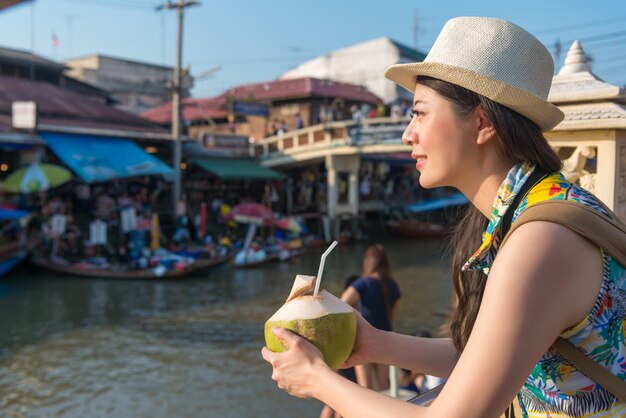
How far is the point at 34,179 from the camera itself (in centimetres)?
1333

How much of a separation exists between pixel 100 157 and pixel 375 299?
13.0 m

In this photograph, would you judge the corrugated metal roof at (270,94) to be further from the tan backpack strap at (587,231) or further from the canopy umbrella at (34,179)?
the tan backpack strap at (587,231)

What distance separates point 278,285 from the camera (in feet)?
44.2

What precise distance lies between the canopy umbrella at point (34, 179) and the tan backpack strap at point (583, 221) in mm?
13743

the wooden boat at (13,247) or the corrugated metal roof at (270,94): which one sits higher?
the corrugated metal roof at (270,94)

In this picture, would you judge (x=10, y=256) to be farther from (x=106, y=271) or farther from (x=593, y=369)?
(x=593, y=369)

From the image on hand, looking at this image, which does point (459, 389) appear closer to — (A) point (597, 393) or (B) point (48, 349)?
(A) point (597, 393)

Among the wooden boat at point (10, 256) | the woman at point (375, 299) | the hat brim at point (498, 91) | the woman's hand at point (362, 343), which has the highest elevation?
the hat brim at point (498, 91)

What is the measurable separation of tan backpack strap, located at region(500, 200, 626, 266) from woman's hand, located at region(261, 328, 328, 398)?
1.53 feet

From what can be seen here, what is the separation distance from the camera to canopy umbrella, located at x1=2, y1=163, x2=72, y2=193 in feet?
43.3

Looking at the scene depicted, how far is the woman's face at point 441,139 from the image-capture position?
4.10 ft

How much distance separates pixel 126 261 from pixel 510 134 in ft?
47.6

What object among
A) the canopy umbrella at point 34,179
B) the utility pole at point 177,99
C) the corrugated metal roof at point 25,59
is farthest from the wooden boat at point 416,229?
the corrugated metal roof at point 25,59

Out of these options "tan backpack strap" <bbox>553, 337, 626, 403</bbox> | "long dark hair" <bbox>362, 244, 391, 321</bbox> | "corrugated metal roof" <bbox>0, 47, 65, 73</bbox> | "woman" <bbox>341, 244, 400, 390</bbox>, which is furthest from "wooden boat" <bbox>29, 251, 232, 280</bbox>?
"tan backpack strap" <bbox>553, 337, 626, 403</bbox>
